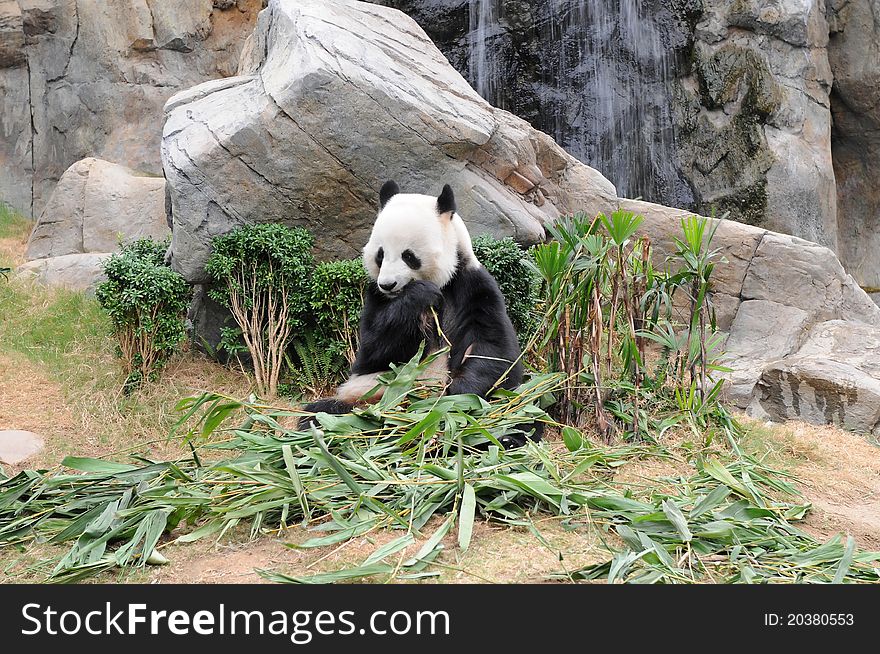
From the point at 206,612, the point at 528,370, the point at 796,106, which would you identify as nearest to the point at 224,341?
the point at 528,370

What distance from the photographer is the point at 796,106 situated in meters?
12.0

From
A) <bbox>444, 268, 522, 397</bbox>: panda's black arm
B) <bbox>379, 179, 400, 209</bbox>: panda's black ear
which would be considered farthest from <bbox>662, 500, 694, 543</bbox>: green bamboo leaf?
<bbox>379, 179, 400, 209</bbox>: panda's black ear

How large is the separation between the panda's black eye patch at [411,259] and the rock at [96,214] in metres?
5.79

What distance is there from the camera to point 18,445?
19.0 ft

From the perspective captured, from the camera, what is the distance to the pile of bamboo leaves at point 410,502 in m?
3.22

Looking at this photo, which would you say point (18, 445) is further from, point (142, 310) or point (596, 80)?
point (596, 80)

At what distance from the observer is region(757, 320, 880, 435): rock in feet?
23.0

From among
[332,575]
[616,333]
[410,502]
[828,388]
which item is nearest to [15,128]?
[616,333]

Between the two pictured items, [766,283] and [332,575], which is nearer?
[332,575]

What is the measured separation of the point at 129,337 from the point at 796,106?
978cm

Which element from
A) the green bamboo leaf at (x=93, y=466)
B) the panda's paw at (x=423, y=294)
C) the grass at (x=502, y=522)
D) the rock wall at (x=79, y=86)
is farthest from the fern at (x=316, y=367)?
the rock wall at (x=79, y=86)

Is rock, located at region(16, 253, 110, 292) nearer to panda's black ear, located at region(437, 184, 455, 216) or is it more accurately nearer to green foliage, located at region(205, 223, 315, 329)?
green foliage, located at region(205, 223, 315, 329)

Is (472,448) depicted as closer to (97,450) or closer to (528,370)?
(528,370)

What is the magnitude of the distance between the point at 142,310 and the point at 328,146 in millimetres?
1913
